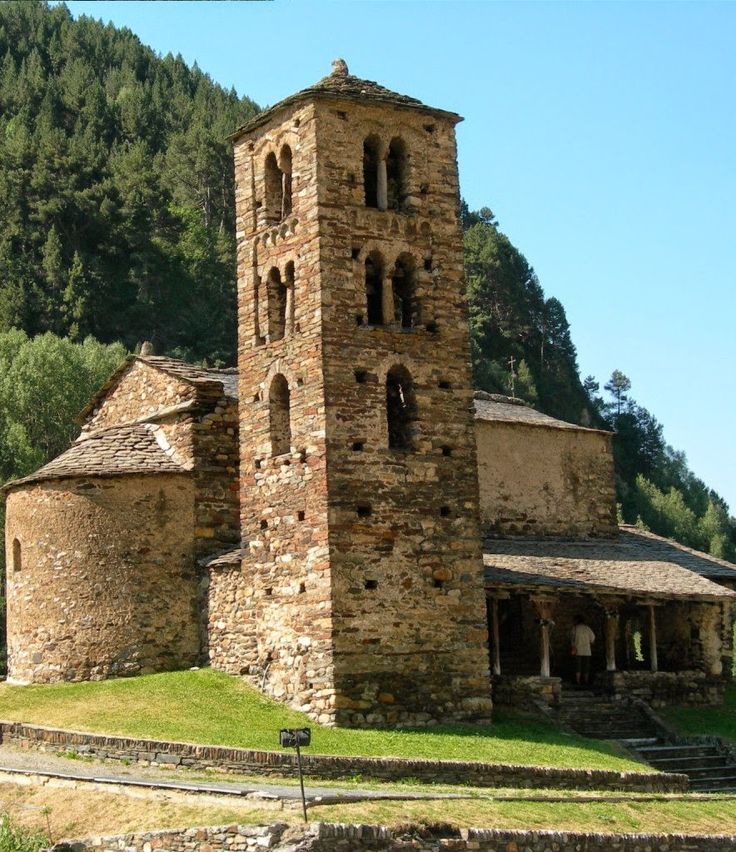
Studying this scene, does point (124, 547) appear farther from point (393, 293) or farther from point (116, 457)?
point (393, 293)

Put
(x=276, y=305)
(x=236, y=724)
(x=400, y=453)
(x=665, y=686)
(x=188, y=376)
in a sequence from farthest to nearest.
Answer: (x=665, y=686) → (x=188, y=376) → (x=276, y=305) → (x=400, y=453) → (x=236, y=724)

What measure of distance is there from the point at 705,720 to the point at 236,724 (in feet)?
37.5

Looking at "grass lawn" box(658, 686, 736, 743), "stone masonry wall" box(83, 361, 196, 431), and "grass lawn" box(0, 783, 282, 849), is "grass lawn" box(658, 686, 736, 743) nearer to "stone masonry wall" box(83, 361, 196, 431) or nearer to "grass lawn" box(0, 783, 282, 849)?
"stone masonry wall" box(83, 361, 196, 431)

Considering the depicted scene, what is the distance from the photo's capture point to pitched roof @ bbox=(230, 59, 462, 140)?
29.0 meters

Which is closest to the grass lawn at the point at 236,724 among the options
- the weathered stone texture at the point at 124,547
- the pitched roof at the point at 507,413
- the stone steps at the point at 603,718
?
the weathered stone texture at the point at 124,547

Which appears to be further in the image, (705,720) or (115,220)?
(115,220)

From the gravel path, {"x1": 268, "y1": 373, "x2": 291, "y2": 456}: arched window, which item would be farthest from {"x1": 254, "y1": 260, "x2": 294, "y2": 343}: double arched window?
the gravel path

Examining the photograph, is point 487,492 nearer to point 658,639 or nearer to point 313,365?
point 658,639

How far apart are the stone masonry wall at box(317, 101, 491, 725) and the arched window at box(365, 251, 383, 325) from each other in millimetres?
236

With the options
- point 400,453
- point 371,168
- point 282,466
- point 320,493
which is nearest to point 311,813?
point 320,493

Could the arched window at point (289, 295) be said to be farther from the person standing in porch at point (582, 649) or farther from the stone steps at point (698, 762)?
the stone steps at point (698, 762)

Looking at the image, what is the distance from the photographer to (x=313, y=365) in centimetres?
2800

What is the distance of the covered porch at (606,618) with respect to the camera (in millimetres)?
31406

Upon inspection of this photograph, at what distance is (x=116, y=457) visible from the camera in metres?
31.0
